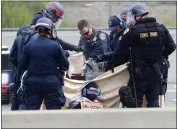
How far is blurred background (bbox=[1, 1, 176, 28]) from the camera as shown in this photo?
836 inches

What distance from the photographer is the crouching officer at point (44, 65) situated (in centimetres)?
687

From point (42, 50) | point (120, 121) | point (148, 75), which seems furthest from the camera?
point (148, 75)

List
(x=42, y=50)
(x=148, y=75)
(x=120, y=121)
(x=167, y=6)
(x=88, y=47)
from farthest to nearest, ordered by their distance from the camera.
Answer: (x=167, y=6)
(x=88, y=47)
(x=148, y=75)
(x=42, y=50)
(x=120, y=121)

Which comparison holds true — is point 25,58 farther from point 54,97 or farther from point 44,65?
point 54,97

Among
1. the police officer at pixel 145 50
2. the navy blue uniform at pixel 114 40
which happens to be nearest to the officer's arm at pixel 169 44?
the police officer at pixel 145 50

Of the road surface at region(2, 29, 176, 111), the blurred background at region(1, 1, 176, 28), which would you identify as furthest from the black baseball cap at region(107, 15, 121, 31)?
the blurred background at region(1, 1, 176, 28)

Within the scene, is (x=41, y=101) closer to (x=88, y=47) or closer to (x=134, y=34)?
(x=134, y=34)

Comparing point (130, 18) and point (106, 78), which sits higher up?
point (130, 18)

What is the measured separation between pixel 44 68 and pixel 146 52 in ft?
4.55

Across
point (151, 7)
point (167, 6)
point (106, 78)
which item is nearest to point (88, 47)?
point (106, 78)

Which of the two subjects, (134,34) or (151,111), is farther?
(134,34)

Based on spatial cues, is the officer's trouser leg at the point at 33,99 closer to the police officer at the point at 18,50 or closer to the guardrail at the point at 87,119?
the police officer at the point at 18,50

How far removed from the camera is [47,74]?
693cm

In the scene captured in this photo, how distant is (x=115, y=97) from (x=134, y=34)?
3.55 ft
